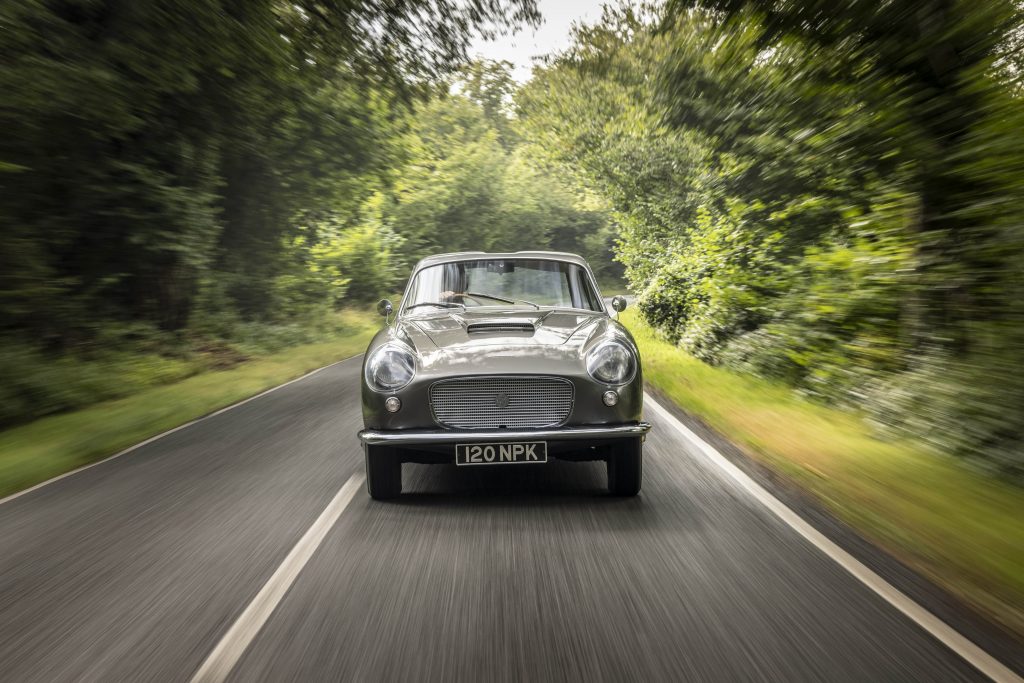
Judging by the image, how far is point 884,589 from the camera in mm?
3631

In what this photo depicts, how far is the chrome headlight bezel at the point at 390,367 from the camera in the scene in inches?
198

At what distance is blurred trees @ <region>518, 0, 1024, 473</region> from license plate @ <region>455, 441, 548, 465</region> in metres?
3.62

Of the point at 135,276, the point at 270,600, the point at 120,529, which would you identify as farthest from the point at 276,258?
the point at 270,600

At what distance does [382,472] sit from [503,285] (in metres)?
2.20

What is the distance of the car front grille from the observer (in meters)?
5.00

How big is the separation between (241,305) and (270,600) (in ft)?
54.2

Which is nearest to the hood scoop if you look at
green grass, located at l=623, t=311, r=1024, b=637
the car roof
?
the car roof

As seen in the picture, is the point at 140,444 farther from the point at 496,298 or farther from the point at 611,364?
the point at 611,364

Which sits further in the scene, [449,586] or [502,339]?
[502,339]

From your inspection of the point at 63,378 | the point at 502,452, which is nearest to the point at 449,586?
the point at 502,452

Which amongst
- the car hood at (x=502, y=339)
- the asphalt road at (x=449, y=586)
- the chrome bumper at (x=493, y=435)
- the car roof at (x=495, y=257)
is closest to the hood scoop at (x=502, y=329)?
the car hood at (x=502, y=339)

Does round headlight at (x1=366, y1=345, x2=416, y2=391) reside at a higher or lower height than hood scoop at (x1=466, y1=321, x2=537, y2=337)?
lower

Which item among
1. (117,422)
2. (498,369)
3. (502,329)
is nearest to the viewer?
(498,369)

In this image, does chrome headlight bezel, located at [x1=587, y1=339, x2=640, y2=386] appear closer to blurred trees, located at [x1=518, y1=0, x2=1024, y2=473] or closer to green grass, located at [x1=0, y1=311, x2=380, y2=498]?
blurred trees, located at [x1=518, y1=0, x2=1024, y2=473]
